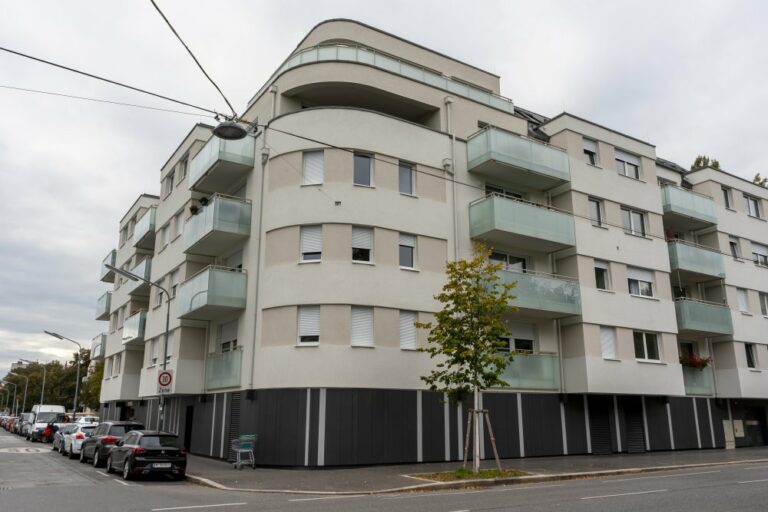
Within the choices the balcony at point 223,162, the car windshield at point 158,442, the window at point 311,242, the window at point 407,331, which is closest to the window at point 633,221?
the window at point 407,331

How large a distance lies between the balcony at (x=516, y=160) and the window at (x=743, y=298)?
13.6 m

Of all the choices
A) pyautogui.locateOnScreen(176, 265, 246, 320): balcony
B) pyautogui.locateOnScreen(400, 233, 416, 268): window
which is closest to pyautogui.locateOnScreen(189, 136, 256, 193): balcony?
pyautogui.locateOnScreen(176, 265, 246, 320): balcony

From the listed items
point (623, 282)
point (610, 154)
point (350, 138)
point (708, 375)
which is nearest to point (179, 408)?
point (350, 138)

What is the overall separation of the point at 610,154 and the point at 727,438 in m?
14.8

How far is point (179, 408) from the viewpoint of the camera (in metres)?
26.9

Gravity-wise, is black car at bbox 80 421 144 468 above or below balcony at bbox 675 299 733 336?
below

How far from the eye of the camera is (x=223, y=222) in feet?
74.9

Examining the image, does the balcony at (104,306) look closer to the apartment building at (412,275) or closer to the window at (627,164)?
the apartment building at (412,275)

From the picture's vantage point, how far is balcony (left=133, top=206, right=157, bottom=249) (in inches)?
1325

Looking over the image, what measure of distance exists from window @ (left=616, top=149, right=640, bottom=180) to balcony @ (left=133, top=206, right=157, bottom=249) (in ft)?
79.2

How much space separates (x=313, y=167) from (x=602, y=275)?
13117 mm

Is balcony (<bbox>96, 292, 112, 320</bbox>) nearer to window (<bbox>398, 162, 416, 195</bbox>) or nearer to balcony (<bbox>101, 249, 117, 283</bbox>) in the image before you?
balcony (<bbox>101, 249, 117, 283</bbox>)

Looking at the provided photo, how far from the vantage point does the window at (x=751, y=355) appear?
102 feet

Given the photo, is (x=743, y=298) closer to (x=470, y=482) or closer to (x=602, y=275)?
(x=602, y=275)
